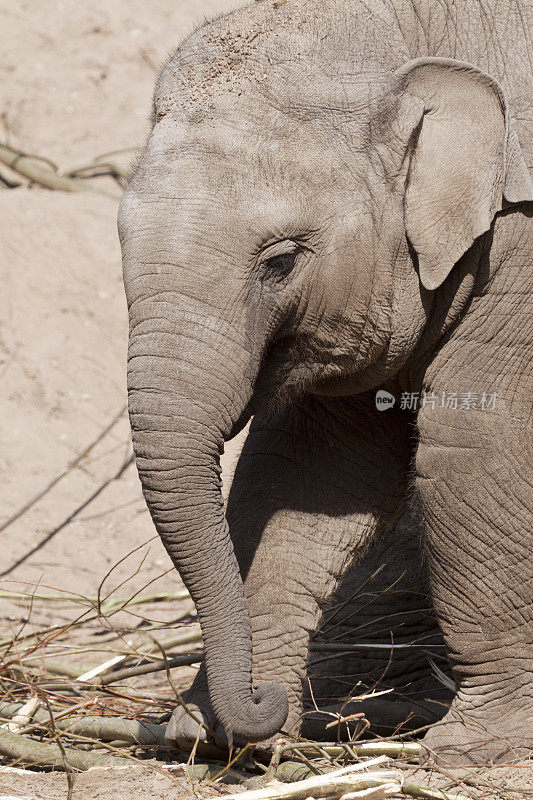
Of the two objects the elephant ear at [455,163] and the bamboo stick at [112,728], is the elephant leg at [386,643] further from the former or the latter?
the elephant ear at [455,163]

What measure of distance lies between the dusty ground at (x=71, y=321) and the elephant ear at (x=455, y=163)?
1721 mm

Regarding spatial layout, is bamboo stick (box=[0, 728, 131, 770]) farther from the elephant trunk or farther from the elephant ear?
the elephant ear

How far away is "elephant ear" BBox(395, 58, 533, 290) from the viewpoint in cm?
307

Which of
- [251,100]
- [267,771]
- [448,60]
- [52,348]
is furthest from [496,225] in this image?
[52,348]

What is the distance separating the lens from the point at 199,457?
2854 millimetres

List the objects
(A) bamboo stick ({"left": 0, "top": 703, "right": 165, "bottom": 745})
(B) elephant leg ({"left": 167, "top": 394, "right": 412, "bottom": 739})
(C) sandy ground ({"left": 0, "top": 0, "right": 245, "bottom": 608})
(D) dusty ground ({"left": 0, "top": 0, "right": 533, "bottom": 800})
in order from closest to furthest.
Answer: (A) bamboo stick ({"left": 0, "top": 703, "right": 165, "bottom": 745}) < (B) elephant leg ({"left": 167, "top": 394, "right": 412, "bottom": 739}) < (D) dusty ground ({"left": 0, "top": 0, "right": 533, "bottom": 800}) < (C) sandy ground ({"left": 0, "top": 0, "right": 245, "bottom": 608})

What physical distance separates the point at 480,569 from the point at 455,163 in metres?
1.09

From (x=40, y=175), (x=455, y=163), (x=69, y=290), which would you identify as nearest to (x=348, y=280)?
(x=455, y=163)

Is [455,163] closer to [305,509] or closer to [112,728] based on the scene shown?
[305,509]

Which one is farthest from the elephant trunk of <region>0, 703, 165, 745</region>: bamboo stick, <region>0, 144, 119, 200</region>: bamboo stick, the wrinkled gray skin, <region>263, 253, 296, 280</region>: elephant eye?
<region>0, 144, 119, 200</region>: bamboo stick

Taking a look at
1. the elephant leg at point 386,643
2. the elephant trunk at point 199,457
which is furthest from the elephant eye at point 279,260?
the elephant leg at point 386,643

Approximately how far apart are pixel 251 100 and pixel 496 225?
2.24 ft

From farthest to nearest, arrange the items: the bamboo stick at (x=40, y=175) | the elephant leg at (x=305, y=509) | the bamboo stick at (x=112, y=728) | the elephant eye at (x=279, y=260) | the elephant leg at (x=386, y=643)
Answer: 1. the bamboo stick at (x=40, y=175)
2. the elephant leg at (x=386, y=643)
3. the elephant leg at (x=305, y=509)
4. the bamboo stick at (x=112, y=728)
5. the elephant eye at (x=279, y=260)

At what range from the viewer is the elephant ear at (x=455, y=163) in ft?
10.1
